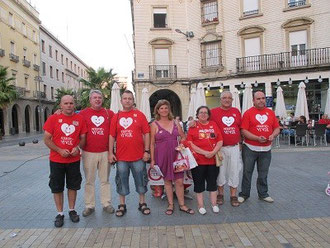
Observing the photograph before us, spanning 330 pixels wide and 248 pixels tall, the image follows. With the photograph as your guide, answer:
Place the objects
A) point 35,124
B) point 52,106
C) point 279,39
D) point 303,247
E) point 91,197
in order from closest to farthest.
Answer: point 303,247 < point 91,197 < point 279,39 < point 35,124 < point 52,106

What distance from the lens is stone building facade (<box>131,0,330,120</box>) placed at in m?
20.6

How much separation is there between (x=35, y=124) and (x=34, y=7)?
15711mm

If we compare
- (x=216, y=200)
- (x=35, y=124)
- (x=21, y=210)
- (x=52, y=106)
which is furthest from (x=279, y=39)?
(x=52, y=106)

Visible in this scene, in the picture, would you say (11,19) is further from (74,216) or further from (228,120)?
(228,120)

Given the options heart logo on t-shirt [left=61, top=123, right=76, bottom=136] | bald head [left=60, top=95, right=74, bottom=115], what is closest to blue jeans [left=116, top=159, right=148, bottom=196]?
heart logo on t-shirt [left=61, top=123, right=76, bottom=136]

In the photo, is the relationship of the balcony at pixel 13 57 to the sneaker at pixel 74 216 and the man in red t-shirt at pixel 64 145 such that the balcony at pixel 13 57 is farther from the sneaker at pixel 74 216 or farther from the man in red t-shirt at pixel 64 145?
the sneaker at pixel 74 216

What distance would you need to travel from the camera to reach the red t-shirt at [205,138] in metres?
4.92

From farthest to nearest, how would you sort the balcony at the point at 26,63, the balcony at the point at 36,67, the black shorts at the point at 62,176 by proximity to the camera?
1. the balcony at the point at 36,67
2. the balcony at the point at 26,63
3. the black shorts at the point at 62,176

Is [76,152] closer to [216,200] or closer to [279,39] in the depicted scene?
[216,200]

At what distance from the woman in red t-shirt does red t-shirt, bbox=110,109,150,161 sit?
2.54 ft

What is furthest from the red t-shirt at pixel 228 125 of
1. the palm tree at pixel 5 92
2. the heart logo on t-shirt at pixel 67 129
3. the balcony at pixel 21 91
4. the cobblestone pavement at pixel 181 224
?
the balcony at pixel 21 91

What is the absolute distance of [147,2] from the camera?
23.5 meters

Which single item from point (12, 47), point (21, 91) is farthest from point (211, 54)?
point (12, 47)

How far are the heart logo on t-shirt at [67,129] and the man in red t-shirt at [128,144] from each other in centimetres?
59
